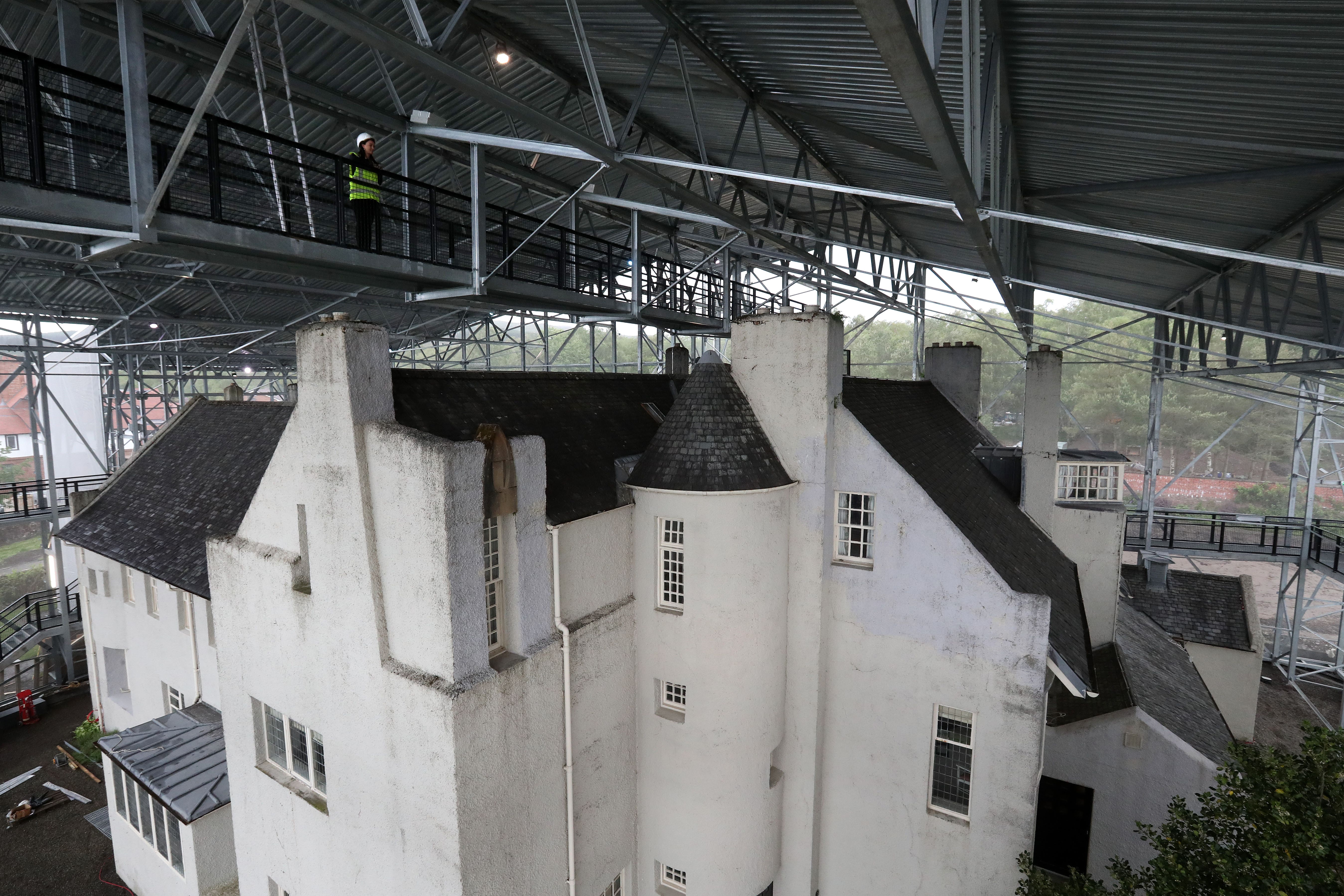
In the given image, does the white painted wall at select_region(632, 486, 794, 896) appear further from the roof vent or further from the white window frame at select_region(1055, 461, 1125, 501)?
the roof vent

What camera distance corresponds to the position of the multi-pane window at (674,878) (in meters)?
11.8

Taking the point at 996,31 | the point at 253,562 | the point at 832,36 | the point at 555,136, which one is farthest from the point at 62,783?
the point at 996,31

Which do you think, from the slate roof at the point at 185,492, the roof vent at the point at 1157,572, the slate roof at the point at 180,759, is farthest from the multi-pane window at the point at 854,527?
the roof vent at the point at 1157,572

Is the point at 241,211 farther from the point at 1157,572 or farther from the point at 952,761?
the point at 1157,572

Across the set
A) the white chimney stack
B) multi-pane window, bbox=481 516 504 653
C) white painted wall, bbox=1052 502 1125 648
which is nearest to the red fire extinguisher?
multi-pane window, bbox=481 516 504 653

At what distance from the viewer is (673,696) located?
1167 cm

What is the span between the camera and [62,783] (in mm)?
18188

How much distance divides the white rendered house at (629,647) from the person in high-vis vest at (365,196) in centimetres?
226

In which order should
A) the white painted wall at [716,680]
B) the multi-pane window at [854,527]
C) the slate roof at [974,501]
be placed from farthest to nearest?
1. the multi-pane window at [854,527]
2. the slate roof at [974,501]
3. the white painted wall at [716,680]

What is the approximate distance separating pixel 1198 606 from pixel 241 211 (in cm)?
2825

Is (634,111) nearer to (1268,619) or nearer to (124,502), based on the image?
(124,502)

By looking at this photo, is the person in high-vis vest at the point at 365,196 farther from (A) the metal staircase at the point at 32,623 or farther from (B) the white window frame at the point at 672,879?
(A) the metal staircase at the point at 32,623

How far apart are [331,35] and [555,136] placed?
18.0 feet

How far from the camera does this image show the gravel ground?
14.5 m
